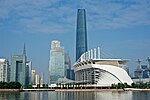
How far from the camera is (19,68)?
545ft

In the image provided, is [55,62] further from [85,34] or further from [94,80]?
[94,80]

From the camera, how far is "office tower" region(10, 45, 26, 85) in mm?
160500

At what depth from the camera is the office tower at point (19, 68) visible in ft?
527

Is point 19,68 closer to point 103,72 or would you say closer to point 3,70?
point 3,70

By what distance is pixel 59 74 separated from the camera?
619 ft

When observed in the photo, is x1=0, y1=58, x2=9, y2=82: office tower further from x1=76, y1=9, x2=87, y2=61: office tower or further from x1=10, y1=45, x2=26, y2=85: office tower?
x1=76, y1=9, x2=87, y2=61: office tower

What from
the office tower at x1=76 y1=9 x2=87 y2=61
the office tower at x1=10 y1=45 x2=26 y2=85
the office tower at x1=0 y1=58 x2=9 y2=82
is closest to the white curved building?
the office tower at x1=0 y1=58 x2=9 y2=82

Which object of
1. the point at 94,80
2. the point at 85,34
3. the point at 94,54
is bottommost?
the point at 94,80

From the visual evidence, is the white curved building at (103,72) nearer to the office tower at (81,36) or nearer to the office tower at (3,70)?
the office tower at (3,70)

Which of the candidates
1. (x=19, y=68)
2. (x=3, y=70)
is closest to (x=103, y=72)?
(x=3, y=70)

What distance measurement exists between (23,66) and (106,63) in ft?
205

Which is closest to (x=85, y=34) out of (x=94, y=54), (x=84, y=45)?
(x=84, y=45)

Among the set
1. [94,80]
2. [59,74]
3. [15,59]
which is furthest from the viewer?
[59,74]

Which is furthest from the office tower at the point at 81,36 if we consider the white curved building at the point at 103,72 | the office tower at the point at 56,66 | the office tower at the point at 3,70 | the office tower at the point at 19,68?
the white curved building at the point at 103,72
